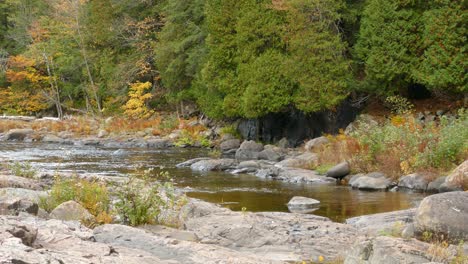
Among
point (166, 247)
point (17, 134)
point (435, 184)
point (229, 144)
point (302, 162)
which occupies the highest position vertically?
point (166, 247)

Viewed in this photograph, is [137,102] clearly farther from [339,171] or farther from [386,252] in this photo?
[386,252]

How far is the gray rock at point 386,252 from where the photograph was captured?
7664 millimetres

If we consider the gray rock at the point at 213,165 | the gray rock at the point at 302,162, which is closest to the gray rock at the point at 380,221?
the gray rock at the point at 302,162

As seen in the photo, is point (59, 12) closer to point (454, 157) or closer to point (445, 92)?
point (445, 92)

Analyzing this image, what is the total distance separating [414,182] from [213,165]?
28.3 feet

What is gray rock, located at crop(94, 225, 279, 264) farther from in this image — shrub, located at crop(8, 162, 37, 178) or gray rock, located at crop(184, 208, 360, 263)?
shrub, located at crop(8, 162, 37, 178)

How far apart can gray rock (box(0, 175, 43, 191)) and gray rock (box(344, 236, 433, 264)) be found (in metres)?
7.75

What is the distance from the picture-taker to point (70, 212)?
10.0 metres

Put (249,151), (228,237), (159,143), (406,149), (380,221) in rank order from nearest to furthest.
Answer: (228,237) → (380,221) → (406,149) → (249,151) → (159,143)

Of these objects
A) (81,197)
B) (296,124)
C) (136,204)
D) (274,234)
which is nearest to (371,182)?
(274,234)

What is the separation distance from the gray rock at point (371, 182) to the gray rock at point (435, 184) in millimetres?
1295

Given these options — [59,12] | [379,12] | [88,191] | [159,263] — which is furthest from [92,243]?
[59,12]

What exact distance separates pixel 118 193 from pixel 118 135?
97.0 feet

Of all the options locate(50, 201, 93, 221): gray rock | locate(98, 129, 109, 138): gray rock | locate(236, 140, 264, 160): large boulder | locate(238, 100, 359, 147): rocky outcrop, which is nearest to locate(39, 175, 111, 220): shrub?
locate(50, 201, 93, 221): gray rock
